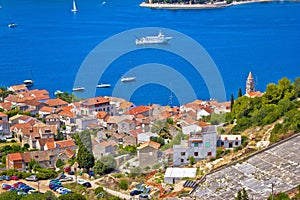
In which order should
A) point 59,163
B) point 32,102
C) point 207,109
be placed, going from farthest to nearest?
point 32,102 < point 207,109 < point 59,163

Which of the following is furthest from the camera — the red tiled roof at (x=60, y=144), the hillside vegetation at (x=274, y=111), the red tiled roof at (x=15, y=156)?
the red tiled roof at (x=60, y=144)

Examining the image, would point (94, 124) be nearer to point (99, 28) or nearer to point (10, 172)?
point (10, 172)

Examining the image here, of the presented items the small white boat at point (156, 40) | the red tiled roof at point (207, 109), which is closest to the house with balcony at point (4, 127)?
the red tiled roof at point (207, 109)

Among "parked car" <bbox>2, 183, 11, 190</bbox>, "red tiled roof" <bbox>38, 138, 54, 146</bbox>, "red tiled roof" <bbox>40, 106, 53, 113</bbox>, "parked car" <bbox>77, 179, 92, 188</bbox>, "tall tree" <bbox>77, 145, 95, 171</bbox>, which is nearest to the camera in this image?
"parked car" <bbox>77, 179, 92, 188</bbox>

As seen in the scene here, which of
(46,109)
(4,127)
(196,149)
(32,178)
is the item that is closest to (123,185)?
(196,149)

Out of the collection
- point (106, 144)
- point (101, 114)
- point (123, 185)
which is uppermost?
point (101, 114)

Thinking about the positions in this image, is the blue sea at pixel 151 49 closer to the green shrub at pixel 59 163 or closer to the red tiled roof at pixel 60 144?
the red tiled roof at pixel 60 144

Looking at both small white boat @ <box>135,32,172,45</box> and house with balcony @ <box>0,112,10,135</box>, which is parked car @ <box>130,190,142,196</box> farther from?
small white boat @ <box>135,32,172,45</box>

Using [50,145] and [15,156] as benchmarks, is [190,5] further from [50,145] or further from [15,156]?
[15,156]

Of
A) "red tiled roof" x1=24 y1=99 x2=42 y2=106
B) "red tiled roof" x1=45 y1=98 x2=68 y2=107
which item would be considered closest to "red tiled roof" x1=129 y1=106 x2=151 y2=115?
"red tiled roof" x1=45 y1=98 x2=68 y2=107
